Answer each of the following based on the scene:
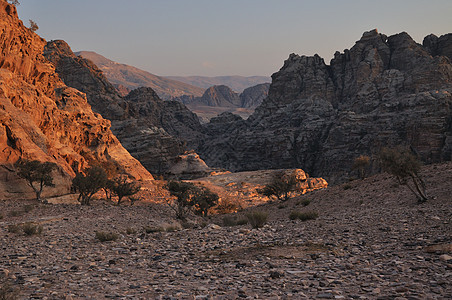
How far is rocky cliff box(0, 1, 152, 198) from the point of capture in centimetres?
3042

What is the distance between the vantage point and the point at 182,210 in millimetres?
28250

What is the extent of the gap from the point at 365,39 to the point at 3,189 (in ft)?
492

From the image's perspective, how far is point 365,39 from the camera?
469 ft

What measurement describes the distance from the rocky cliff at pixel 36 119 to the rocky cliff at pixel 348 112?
219ft

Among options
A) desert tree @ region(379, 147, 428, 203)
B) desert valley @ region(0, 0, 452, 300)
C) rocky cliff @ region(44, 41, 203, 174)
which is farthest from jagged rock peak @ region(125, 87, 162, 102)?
desert tree @ region(379, 147, 428, 203)

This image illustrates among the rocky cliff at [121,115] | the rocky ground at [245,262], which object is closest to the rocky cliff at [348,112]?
the rocky cliff at [121,115]

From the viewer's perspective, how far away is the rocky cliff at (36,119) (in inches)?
1198

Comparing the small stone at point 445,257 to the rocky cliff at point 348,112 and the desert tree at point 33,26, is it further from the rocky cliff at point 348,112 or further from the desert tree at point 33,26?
the rocky cliff at point 348,112

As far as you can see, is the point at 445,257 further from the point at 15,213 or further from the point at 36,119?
the point at 36,119

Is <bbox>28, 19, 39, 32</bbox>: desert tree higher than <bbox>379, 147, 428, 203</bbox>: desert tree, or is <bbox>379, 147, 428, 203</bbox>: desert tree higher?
<bbox>28, 19, 39, 32</bbox>: desert tree

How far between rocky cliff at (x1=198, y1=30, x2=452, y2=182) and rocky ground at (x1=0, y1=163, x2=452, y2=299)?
83.1 metres

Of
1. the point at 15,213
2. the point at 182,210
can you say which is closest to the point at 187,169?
the point at 182,210

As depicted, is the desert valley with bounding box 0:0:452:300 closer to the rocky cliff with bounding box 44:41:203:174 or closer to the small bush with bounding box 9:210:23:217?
the small bush with bounding box 9:210:23:217

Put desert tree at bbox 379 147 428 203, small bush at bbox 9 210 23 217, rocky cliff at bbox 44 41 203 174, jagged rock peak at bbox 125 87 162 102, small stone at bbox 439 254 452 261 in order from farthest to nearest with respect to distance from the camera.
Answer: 1. jagged rock peak at bbox 125 87 162 102
2. rocky cliff at bbox 44 41 203 174
3. small bush at bbox 9 210 23 217
4. desert tree at bbox 379 147 428 203
5. small stone at bbox 439 254 452 261
